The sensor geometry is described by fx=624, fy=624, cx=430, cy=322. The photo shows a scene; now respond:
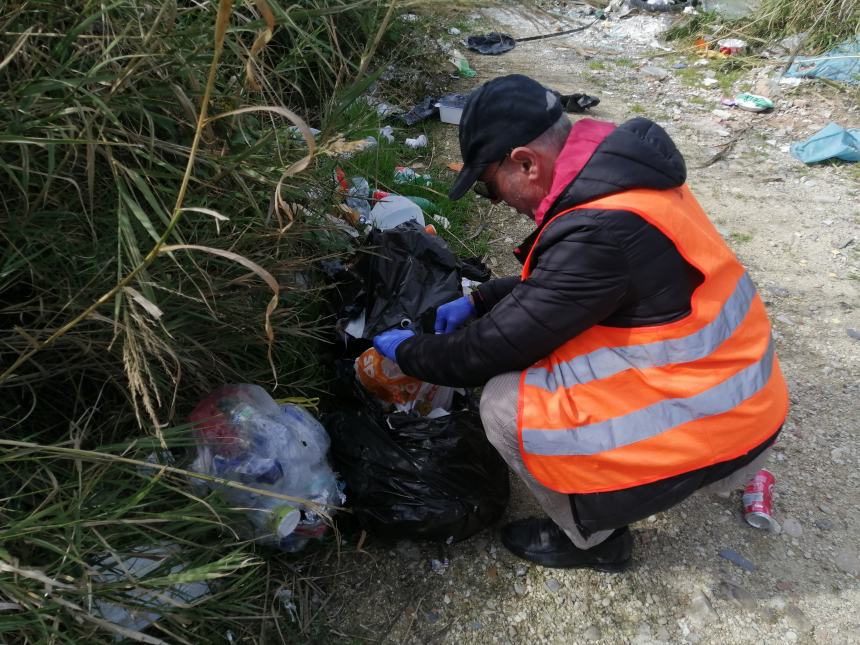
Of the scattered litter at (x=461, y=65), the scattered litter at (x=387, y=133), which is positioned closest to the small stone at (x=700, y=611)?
the scattered litter at (x=387, y=133)

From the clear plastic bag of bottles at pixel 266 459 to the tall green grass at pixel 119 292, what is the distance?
2.8 inches

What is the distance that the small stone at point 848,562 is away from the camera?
1.96m

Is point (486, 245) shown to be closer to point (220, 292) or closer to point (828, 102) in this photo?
point (220, 292)

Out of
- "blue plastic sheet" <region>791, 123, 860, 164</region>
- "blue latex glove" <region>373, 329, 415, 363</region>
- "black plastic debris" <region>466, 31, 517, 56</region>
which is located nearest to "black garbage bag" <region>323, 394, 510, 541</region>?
"blue latex glove" <region>373, 329, 415, 363</region>

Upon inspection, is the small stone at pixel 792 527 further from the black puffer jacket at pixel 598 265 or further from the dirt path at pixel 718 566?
the black puffer jacket at pixel 598 265

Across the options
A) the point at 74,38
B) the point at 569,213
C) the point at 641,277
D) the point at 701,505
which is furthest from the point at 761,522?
the point at 74,38

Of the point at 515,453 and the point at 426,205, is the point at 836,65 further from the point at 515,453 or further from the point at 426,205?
the point at 515,453

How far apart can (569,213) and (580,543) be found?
950 mm

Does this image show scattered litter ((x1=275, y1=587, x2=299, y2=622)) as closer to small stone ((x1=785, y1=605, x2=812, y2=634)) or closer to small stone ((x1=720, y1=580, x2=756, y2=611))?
small stone ((x1=720, y1=580, x2=756, y2=611))

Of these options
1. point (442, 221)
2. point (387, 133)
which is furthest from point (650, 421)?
point (387, 133)

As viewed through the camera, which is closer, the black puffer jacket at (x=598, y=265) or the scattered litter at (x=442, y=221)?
the black puffer jacket at (x=598, y=265)

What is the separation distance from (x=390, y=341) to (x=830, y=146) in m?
4.03

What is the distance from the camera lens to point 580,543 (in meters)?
1.79

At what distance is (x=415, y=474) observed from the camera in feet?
5.95
